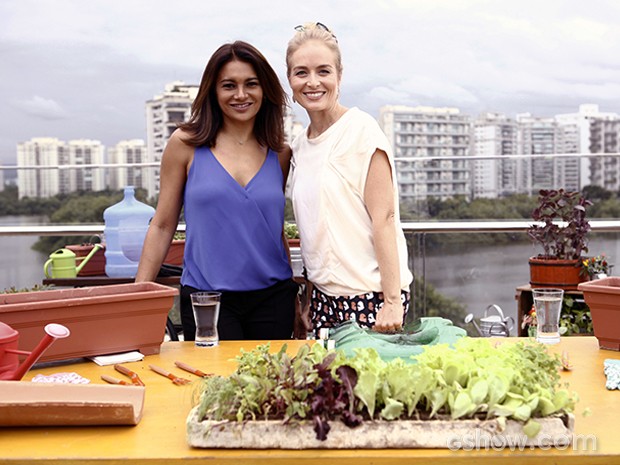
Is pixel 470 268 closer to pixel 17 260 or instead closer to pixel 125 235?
pixel 125 235

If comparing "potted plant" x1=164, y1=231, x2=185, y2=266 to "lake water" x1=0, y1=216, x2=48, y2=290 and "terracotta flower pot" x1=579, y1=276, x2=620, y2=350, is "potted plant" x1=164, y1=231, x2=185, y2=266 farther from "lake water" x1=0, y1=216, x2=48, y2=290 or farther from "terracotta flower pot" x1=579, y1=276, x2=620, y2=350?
"terracotta flower pot" x1=579, y1=276, x2=620, y2=350

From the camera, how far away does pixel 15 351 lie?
1.64 m

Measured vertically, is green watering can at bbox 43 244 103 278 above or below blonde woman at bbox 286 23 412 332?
below

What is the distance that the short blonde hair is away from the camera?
2.27 metres

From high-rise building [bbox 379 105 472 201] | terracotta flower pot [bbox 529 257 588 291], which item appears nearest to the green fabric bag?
terracotta flower pot [bbox 529 257 588 291]

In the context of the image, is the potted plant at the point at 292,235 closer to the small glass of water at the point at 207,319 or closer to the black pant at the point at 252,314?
the black pant at the point at 252,314

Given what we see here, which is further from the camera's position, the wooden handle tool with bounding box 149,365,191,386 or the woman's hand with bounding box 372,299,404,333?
the woman's hand with bounding box 372,299,404,333

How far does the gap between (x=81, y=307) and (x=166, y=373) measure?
263 millimetres

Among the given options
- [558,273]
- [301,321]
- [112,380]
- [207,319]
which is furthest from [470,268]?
[112,380]

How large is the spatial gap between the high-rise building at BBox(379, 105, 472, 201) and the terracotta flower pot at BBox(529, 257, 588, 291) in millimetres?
1023

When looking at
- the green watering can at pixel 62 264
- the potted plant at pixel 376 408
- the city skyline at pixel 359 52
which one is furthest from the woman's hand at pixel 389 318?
the city skyline at pixel 359 52

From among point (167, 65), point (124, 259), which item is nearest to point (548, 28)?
point (167, 65)

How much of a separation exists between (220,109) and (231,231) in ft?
1.24

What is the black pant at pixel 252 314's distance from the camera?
231cm
